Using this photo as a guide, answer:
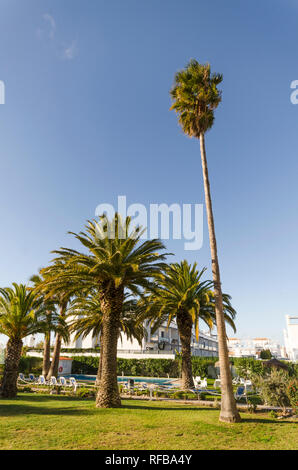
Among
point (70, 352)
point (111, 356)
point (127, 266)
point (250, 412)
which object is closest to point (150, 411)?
point (111, 356)

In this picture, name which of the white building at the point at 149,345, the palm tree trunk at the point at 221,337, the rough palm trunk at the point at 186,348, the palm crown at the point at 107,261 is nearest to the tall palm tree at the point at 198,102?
the palm tree trunk at the point at 221,337

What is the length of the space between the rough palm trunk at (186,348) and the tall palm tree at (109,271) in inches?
259

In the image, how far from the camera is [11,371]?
1797cm

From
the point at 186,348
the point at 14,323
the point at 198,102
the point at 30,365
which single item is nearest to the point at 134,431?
the point at 14,323

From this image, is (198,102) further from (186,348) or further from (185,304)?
(186,348)

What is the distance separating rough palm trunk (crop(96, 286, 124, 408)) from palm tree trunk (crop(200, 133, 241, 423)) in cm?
524

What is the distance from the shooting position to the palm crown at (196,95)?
1542 cm

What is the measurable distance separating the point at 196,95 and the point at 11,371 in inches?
750

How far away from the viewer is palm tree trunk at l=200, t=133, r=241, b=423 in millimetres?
11484

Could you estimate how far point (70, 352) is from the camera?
160 feet

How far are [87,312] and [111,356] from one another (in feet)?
36.2

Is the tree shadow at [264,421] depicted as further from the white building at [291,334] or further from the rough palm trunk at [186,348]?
the white building at [291,334]
